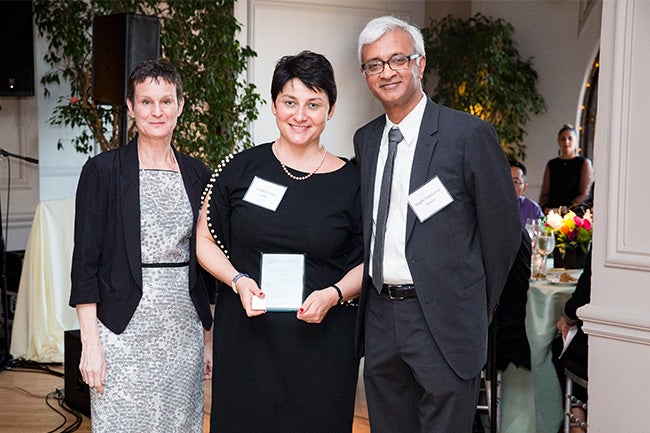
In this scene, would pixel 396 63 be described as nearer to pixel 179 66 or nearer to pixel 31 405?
pixel 31 405

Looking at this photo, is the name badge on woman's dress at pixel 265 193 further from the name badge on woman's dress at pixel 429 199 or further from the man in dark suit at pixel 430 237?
the name badge on woman's dress at pixel 429 199

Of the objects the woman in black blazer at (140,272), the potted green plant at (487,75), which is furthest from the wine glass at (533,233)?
the potted green plant at (487,75)

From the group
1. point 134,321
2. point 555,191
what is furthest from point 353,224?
point 555,191

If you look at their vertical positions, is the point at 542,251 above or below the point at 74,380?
above

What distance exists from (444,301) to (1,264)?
3.87m

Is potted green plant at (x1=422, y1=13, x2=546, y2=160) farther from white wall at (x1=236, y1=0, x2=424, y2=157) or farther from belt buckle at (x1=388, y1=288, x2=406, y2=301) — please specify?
belt buckle at (x1=388, y1=288, x2=406, y2=301)

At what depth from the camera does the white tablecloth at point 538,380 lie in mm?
3586

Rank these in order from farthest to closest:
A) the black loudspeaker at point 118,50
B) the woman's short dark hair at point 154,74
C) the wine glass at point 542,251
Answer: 1. the black loudspeaker at point 118,50
2. the wine glass at point 542,251
3. the woman's short dark hair at point 154,74

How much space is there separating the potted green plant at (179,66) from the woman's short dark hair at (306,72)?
4.14m

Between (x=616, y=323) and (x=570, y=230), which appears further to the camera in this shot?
(x=570, y=230)

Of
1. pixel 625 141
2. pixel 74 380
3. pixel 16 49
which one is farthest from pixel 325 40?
pixel 625 141

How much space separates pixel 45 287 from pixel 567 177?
509 centimetres

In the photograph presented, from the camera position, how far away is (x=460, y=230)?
2.15 meters

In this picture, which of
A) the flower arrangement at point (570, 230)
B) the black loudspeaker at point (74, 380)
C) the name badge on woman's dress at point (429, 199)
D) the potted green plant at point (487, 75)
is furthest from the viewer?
the potted green plant at point (487, 75)
